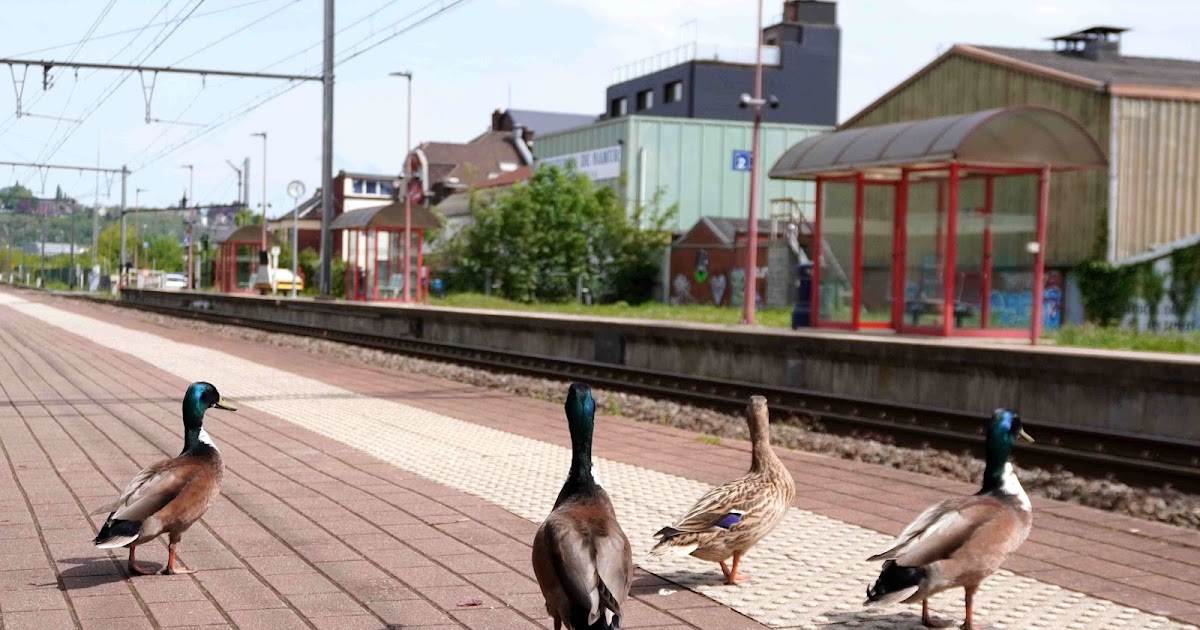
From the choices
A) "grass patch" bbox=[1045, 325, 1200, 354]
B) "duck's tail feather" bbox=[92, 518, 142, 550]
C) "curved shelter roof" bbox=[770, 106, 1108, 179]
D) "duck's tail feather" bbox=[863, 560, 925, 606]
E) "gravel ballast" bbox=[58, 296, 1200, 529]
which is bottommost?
"gravel ballast" bbox=[58, 296, 1200, 529]

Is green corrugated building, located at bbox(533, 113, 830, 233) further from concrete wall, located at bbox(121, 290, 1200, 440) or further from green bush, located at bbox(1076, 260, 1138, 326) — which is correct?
concrete wall, located at bbox(121, 290, 1200, 440)

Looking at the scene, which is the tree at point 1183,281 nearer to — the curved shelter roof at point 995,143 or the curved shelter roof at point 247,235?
the curved shelter roof at point 995,143

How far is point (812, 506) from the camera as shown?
8.97 m

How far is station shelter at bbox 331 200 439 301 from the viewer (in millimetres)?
40219

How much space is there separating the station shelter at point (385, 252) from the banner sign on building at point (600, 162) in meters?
20.9

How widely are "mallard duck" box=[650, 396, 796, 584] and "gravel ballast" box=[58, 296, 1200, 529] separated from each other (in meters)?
4.34

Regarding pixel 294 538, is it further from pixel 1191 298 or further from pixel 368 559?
pixel 1191 298

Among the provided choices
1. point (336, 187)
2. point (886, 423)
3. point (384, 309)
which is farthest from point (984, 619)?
point (336, 187)

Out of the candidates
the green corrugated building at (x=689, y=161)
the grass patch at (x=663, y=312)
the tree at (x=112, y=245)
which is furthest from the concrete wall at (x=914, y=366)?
the tree at (x=112, y=245)

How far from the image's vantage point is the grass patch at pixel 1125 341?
21.7 metres

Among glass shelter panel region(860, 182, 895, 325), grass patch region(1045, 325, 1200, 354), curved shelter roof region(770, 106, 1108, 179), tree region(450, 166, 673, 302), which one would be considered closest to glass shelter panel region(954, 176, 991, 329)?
curved shelter roof region(770, 106, 1108, 179)

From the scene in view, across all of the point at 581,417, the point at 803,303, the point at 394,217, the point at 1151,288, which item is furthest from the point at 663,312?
the point at 581,417

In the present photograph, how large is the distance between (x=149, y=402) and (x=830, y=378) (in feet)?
26.5

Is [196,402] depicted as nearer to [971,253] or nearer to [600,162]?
[971,253]
